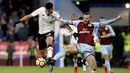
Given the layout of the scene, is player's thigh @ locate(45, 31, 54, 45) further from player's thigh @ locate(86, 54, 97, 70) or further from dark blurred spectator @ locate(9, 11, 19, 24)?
dark blurred spectator @ locate(9, 11, 19, 24)

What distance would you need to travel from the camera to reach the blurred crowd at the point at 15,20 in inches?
1113

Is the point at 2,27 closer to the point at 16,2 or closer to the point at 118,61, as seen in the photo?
the point at 16,2

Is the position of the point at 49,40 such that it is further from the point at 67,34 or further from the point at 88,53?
the point at 67,34

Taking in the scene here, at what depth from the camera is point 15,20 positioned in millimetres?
29406

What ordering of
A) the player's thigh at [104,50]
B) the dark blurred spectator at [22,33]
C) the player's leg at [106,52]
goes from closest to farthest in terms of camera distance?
the player's leg at [106,52] → the player's thigh at [104,50] → the dark blurred spectator at [22,33]

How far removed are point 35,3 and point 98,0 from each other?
4118 millimetres

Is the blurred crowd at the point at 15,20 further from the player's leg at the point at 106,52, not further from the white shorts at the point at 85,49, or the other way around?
the white shorts at the point at 85,49

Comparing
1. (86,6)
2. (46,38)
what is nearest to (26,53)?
(86,6)

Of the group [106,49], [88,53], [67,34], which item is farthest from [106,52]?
[67,34]

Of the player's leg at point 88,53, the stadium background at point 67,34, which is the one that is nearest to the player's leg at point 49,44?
the player's leg at point 88,53

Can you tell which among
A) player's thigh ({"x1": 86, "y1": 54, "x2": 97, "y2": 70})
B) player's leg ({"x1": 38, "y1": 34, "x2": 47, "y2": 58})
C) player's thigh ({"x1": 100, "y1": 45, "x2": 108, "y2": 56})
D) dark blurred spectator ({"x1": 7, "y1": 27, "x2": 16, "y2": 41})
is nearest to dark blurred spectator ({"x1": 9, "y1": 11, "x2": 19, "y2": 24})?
dark blurred spectator ({"x1": 7, "y1": 27, "x2": 16, "y2": 41})

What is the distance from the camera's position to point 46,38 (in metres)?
15.7

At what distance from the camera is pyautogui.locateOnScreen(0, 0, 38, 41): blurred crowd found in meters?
28.3

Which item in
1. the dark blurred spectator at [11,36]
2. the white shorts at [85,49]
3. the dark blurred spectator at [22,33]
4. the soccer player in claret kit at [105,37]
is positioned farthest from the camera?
the dark blurred spectator at [22,33]
